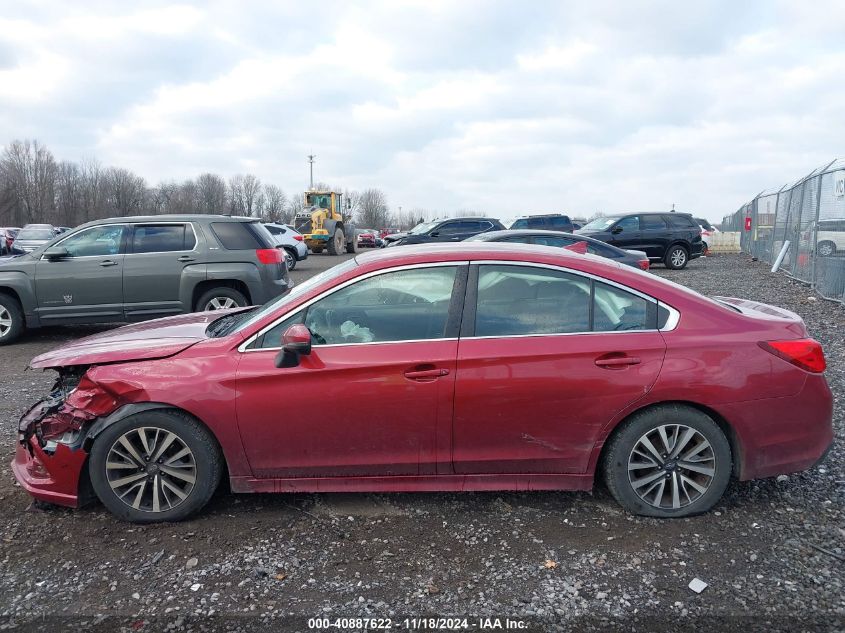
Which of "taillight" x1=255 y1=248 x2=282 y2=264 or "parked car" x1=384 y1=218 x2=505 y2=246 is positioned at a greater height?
"parked car" x1=384 y1=218 x2=505 y2=246

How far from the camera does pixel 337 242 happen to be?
32.4 meters

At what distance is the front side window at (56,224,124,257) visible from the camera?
28.3ft

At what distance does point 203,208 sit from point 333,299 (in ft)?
278

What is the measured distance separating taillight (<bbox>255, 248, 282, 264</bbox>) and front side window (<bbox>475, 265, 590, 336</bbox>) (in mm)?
5983

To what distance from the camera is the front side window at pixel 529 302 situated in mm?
3512

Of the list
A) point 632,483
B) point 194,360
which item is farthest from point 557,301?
point 194,360

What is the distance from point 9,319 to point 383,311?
Answer: 7504 millimetres

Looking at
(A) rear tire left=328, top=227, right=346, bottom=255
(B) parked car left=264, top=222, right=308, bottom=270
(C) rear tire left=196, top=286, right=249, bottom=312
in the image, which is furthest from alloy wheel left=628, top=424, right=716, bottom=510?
(A) rear tire left=328, top=227, right=346, bottom=255

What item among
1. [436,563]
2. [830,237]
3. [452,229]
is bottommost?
[436,563]

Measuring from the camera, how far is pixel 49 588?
9.78 ft

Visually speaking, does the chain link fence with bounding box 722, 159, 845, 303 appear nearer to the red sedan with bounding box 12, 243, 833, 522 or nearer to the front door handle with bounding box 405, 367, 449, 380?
the red sedan with bounding box 12, 243, 833, 522

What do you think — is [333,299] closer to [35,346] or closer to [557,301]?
[557,301]

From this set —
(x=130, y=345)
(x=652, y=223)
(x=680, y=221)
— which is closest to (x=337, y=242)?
(x=652, y=223)

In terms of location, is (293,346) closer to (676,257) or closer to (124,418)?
(124,418)
